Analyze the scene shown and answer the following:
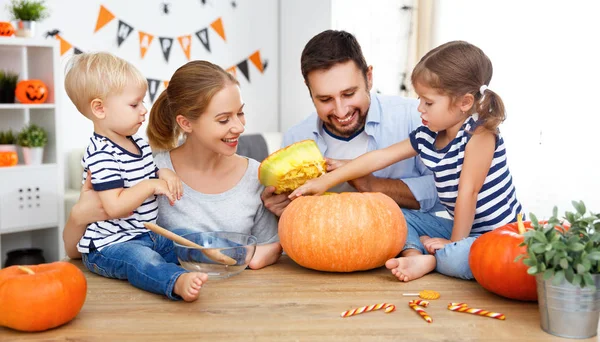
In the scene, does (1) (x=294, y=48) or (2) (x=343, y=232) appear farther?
(1) (x=294, y=48)

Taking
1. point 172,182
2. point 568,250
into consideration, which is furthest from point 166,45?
point 568,250

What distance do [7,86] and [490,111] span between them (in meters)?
3.09

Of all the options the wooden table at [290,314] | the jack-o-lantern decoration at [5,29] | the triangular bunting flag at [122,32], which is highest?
the triangular bunting flag at [122,32]

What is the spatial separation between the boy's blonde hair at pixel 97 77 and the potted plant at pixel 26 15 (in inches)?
93.0

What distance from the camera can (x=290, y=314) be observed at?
1.30 metres

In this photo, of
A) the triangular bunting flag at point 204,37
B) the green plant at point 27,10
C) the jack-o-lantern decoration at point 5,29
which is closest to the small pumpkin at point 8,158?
the jack-o-lantern decoration at point 5,29

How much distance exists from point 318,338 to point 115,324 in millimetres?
415

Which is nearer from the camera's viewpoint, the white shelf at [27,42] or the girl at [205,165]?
the girl at [205,165]

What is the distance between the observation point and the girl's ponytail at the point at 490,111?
1.67 metres

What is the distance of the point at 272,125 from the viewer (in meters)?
5.55

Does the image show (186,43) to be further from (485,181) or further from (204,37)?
(485,181)

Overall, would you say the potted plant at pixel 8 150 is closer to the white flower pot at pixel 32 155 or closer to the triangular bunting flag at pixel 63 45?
the white flower pot at pixel 32 155

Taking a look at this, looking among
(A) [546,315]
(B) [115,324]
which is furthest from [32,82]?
(A) [546,315]

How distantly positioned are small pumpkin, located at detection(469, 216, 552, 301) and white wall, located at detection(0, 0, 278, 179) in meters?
3.47
